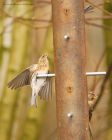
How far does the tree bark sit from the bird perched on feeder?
0.14 meters

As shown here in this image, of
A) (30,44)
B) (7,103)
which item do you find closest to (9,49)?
(30,44)

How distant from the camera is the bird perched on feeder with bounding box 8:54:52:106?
1.53 m

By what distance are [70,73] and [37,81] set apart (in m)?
0.18

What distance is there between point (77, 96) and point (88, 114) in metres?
0.08

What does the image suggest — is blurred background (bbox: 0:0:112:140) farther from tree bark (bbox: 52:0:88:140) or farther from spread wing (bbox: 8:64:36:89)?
tree bark (bbox: 52:0:88:140)

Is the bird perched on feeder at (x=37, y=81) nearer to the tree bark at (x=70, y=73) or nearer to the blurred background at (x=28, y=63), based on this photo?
the tree bark at (x=70, y=73)

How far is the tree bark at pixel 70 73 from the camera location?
137 centimetres

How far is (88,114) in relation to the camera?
1.41 metres

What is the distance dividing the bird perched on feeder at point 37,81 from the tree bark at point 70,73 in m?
0.14

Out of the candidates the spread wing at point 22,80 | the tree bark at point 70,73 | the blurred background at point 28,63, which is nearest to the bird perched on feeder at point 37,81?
the spread wing at point 22,80

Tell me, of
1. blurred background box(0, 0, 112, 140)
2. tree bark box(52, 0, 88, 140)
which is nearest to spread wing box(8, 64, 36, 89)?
tree bark box(52, 0, 88, 140)

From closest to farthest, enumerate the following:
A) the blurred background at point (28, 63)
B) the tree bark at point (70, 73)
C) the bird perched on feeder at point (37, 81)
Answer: the tree bark at point (70, 73) < the bird perched on feeder at point (37, 81) < the blurred background at point (28, 63)

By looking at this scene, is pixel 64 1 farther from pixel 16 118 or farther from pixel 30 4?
pixel 16 118

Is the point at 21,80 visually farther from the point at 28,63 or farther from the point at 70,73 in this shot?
the point at 28,63
